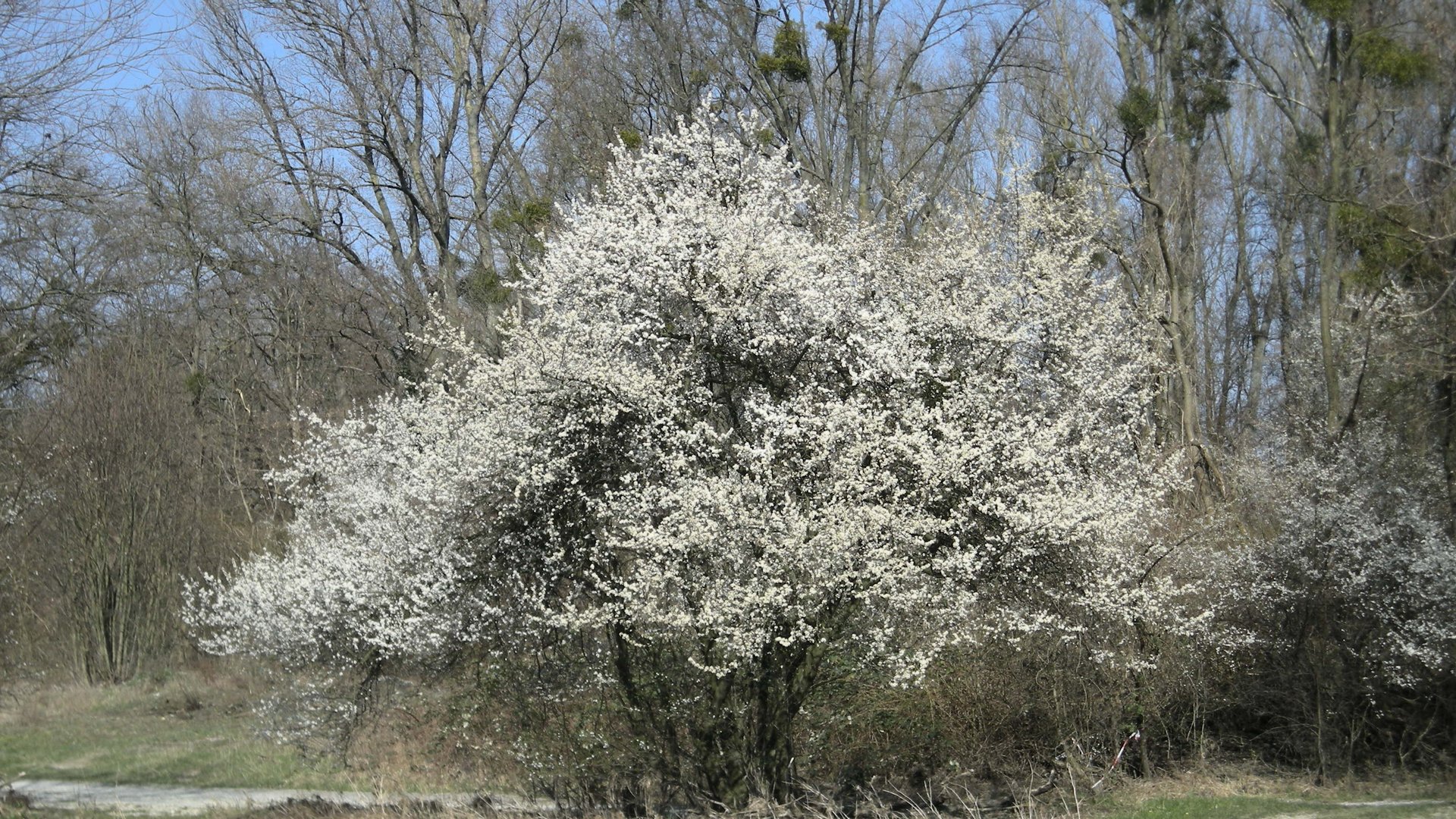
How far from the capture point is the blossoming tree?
27.0 feet

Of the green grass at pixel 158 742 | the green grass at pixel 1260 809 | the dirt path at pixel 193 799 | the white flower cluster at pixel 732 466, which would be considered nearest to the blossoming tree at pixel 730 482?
the white flower cluster at pixel 732 466

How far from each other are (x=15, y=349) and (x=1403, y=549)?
12540 mm

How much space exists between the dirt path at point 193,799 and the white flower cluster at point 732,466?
6.45 feet

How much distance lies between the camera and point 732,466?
28.1 feet

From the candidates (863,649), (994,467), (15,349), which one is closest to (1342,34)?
(994,467)

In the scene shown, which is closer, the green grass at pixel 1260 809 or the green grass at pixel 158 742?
the green grass at pixel 1260 809

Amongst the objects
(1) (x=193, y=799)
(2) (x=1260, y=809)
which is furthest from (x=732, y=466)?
(1) (x=193, y=799)

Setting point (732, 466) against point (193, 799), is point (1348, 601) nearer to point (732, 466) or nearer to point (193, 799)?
point (732, 466)

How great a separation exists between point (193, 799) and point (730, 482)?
820 cm

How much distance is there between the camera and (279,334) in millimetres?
23250

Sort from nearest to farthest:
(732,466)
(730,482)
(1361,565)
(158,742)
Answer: (730,482)
(732,466)
(1361,565)
(158,742)

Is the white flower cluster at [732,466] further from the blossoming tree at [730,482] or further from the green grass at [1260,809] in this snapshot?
the green grass at [1260,809]

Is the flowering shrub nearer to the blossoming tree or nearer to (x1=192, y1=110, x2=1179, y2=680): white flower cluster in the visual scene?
(x1=192, y1=110, x2=1179, y2=680): white flower cluster

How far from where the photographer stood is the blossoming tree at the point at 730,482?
8219mm
